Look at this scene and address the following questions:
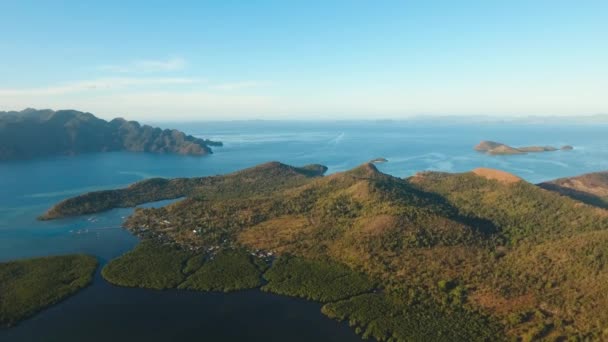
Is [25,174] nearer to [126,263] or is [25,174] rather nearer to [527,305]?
[126,263]

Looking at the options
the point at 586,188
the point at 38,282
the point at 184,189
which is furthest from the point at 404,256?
the point at 586,188

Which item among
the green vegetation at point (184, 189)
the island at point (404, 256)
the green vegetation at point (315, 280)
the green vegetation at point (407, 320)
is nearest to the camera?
the green vegetation at point (407, 320)

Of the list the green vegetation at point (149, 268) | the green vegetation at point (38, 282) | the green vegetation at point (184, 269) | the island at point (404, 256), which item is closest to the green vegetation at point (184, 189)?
the island at point (404, 256)

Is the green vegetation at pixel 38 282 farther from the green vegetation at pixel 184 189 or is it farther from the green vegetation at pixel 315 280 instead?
the green vegetation at pixel 184 189

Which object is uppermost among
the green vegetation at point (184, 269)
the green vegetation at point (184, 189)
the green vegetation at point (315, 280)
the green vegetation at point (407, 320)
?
the green vegetation at point (184, 189)

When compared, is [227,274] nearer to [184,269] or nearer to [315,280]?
[184,269]

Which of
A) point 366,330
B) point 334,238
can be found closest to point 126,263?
point 334,238
